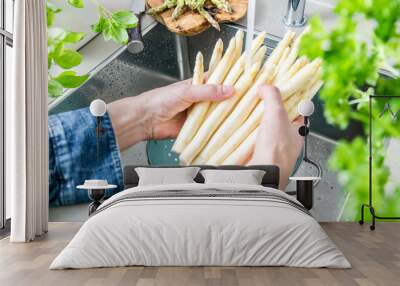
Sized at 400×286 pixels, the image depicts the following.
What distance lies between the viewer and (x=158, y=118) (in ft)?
22.4

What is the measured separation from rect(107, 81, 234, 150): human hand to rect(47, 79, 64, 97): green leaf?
0.59 metres

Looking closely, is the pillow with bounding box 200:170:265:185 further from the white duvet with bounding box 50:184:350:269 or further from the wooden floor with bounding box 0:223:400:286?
the white duvet with bounding box 50:184:350:269

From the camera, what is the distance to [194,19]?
6887 millimetres

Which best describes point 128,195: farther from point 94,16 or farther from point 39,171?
point 94,16

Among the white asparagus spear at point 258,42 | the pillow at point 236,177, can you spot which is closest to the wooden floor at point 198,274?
the pillow at point 236,177

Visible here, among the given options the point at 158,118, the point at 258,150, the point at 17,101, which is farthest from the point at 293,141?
the point at 17,101

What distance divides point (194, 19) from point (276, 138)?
1656mm

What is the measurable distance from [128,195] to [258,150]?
2330 mm

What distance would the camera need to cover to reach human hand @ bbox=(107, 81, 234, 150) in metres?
6.79

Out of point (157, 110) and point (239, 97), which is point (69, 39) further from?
point (239, 97)

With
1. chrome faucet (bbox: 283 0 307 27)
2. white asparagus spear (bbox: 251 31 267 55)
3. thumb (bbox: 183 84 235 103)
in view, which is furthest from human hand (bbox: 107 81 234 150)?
chrome faucet (bbox: 283 0 307 27)

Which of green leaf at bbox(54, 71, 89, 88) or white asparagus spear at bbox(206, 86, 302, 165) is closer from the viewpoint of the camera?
white asparagus spear at bbox(206, 86, 302, 165)

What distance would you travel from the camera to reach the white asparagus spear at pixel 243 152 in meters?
6.70

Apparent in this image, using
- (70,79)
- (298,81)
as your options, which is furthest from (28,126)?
(298,81)
